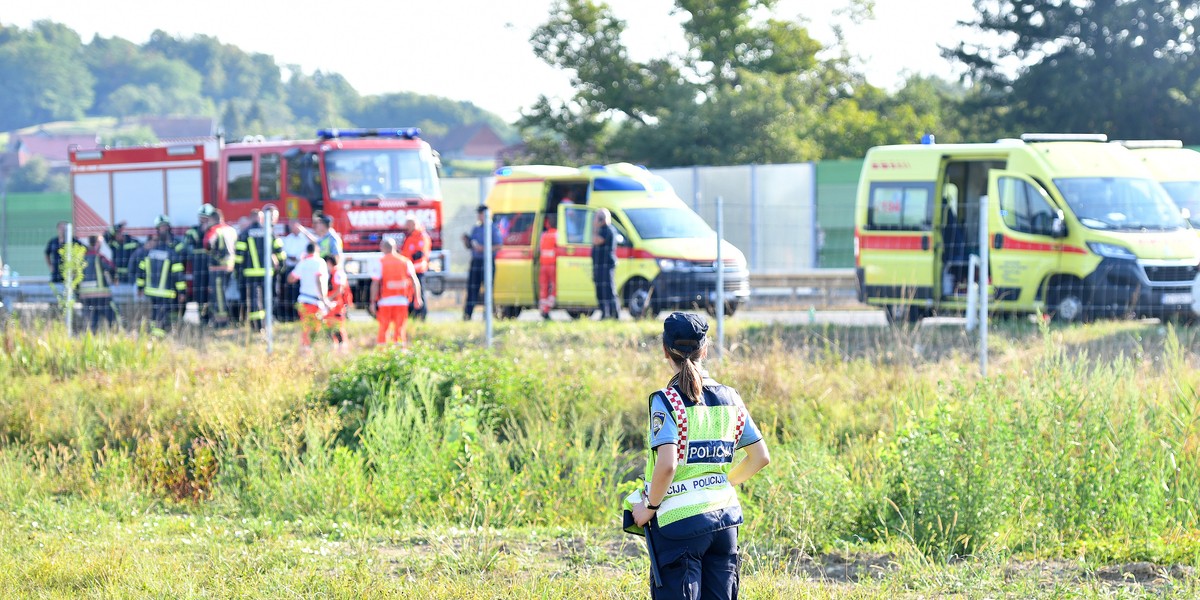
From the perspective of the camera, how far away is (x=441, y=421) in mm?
9477

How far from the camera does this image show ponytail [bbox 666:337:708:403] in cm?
454

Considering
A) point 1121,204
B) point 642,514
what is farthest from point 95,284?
point 642,514

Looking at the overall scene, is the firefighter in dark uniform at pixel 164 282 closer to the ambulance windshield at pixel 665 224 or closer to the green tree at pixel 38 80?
the ambulance windshield at pixel 665 224

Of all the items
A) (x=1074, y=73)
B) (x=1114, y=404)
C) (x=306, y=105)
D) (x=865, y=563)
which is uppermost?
(x=306, y=105)

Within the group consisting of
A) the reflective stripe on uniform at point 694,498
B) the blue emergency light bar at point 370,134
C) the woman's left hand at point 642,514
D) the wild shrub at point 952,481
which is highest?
the blue emergency light bar at point 370,134

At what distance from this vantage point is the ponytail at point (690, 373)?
454 centimetres

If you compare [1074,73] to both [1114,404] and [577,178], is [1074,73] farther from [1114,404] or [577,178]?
[1114,404]

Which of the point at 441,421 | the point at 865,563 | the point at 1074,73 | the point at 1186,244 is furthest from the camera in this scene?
the point at 1074,73

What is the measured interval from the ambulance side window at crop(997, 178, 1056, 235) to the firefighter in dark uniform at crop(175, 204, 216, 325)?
9.59 m

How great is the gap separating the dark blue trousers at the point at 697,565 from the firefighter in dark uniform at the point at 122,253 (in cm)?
1415

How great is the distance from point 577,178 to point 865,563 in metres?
11.4

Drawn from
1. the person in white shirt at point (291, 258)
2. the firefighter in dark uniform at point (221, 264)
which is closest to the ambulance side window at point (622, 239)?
the person in white shirt at point (291, 258)

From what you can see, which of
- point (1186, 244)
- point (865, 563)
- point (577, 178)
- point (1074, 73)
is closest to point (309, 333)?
point (577, 178)

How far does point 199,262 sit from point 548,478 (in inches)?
373
